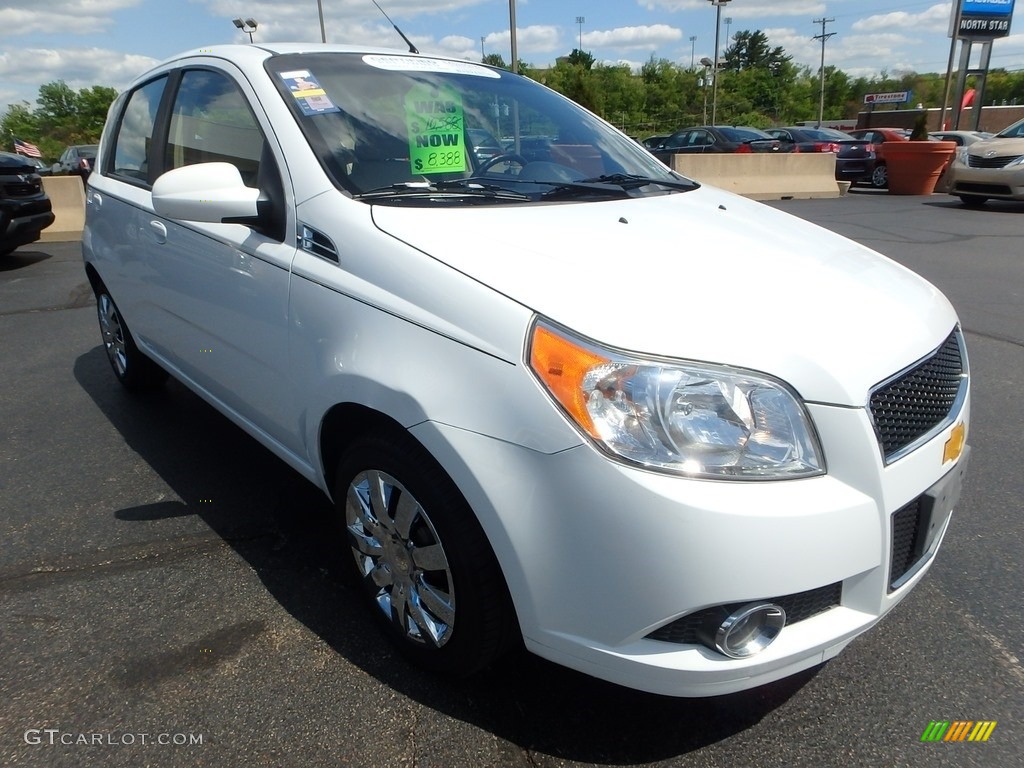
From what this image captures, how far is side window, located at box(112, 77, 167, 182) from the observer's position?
3590 millimetres

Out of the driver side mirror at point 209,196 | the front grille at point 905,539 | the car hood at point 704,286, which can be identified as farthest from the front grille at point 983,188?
the driver side mirror at point 209,196

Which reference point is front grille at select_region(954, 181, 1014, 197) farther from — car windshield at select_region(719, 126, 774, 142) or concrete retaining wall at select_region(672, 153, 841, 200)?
car windshield at select_region(719, 126, 774, 142)

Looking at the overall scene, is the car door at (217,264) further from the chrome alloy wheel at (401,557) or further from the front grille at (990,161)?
the front grille at (990,161)

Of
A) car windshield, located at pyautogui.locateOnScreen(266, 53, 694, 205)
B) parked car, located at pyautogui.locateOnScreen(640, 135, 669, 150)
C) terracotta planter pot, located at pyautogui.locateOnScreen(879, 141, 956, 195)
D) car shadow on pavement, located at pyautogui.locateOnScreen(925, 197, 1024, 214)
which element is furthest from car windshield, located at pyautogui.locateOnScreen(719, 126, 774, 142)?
car windshield, located at pyautogui.locateOnScreen(266, 53, 694, 205)

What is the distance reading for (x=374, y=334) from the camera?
1995 mm

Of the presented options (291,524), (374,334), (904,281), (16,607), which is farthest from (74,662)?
(904,281)

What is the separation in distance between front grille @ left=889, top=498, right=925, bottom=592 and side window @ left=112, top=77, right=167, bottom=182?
3381mm

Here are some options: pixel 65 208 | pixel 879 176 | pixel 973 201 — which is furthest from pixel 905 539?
pixel 879 176

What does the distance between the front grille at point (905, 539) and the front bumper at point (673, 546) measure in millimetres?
29

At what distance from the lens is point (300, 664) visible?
7.34 ft

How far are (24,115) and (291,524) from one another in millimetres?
86971

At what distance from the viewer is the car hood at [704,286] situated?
1.67 meters

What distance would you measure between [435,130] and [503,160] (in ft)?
0.87

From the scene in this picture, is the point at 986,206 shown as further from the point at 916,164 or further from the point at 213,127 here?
the point at 213,127
